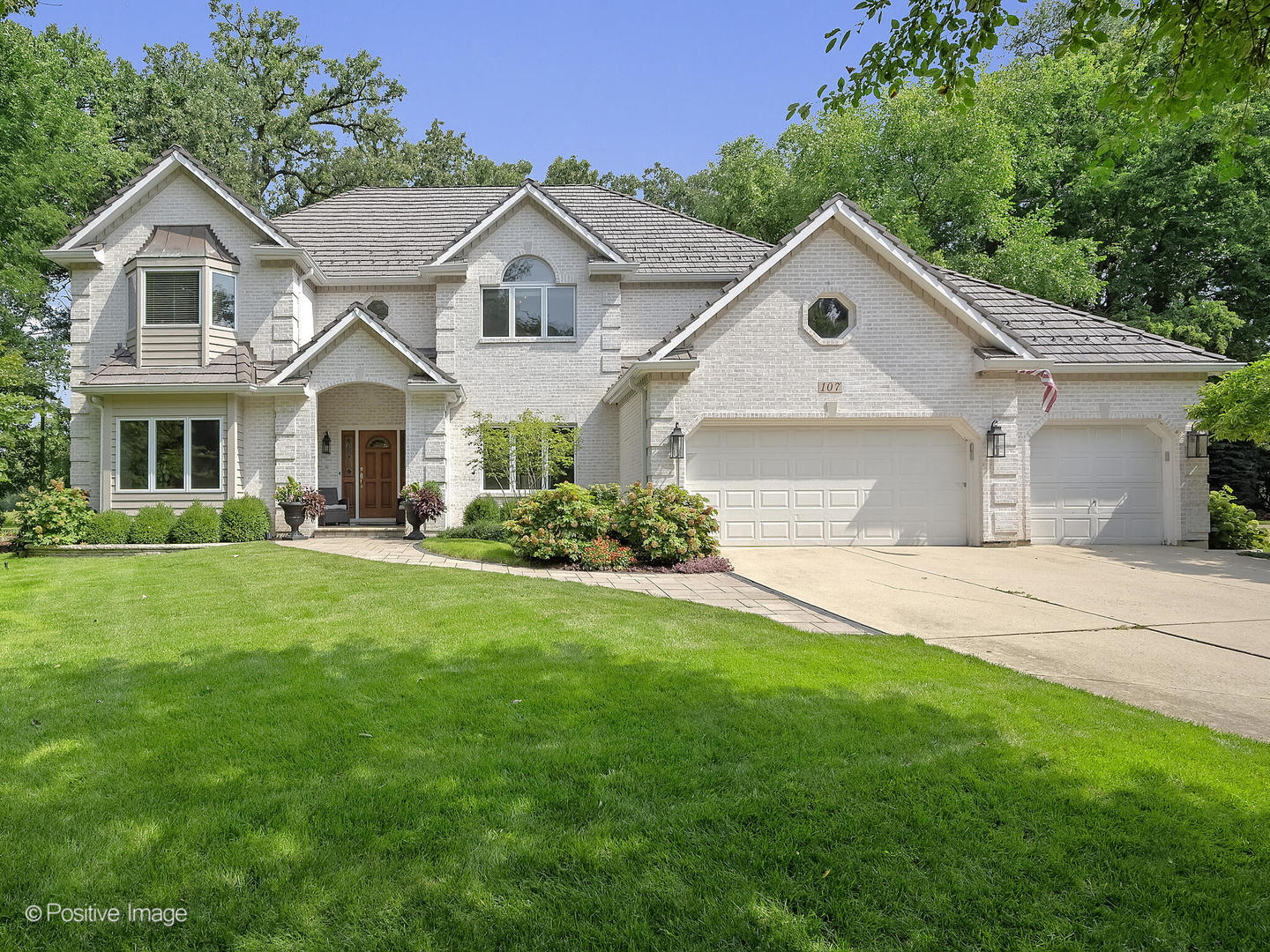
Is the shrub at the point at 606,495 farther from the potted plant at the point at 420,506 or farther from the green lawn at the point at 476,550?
the potted plant at the point at 420,506

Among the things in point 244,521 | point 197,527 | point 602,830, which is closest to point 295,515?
point 244,521

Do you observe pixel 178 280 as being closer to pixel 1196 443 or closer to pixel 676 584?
pixel 676 584

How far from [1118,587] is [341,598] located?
32.7 ft

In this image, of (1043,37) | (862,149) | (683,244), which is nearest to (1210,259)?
(862,149)

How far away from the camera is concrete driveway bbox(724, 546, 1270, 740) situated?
5117 mm

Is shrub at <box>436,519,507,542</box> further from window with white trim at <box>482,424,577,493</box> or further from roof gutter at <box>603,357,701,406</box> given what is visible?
roof gutter at <box>603,357,701,406</box>

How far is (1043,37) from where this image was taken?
106 feet

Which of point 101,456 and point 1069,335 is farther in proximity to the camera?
point 101,456

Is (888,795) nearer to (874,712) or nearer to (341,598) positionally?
(874,712)

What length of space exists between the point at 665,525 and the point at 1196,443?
11.6 m

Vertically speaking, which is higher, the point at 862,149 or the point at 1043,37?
the point at 1043,37

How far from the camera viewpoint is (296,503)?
15328 millimetres

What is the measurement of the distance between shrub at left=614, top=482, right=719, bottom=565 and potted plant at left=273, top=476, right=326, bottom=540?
7982 mm

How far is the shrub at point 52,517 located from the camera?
1397 centimetres
